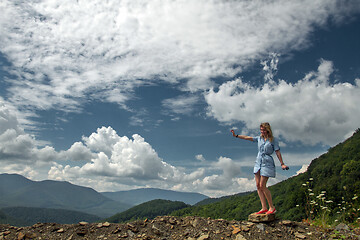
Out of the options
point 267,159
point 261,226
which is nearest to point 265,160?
point 267,159

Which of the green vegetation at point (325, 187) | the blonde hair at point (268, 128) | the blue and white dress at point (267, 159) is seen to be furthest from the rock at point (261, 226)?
the blonde hair at point (268, 128)

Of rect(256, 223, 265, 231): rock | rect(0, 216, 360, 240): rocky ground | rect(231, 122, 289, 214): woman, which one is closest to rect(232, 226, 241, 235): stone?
rect(0, 216, 360, 240): rocky ground

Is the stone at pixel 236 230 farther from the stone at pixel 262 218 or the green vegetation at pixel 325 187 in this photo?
the green vegetation at pixel 325 187

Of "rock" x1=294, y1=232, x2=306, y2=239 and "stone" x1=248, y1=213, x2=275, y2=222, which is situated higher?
"stone" x1=248, y1=213, x2=275, y2=222

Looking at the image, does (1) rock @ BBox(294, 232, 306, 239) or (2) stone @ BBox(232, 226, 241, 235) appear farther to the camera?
(2) stone @ BBox(232, 226, 241, 235)

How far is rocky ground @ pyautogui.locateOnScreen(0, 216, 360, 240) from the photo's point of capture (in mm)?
7551

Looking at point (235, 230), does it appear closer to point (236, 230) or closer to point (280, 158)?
point (236, 230)

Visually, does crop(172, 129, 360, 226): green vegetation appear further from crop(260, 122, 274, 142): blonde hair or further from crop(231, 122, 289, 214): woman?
crop(260, 122, 274, 142): blonde hair

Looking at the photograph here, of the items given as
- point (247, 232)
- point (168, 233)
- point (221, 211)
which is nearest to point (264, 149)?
point (247, 232)

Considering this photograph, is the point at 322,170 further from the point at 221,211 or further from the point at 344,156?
the point at 221,211

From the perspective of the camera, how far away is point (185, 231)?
781cm

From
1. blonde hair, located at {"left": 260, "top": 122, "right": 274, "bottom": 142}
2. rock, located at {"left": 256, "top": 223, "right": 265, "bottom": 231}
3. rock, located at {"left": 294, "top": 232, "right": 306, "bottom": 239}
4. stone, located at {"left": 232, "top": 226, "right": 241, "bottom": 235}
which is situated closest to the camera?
rock, located at {"left": 294, "top": 232, "right": 306, "bottom": 239}

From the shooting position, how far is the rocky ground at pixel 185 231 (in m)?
7.55

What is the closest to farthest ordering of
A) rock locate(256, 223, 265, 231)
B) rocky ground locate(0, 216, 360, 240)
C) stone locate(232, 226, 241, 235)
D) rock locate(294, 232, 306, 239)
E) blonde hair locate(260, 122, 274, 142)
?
rock locate(294, 232, 306, 239) → rocky ground locate(0, 216, 360, 240) → stone locate(232, 226, 241, 235) → rock locate(256, 223, 265, 231) → blonde hair locate(260, 122, 274, 142)
